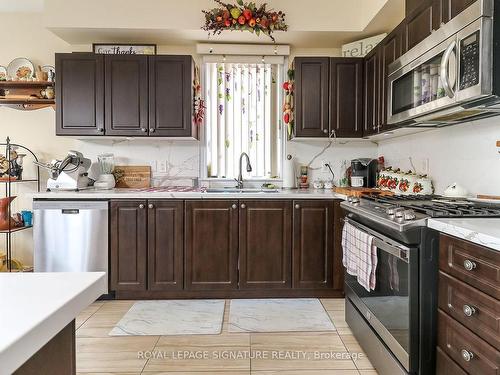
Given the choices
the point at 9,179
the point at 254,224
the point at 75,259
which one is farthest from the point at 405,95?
the point at 9,179

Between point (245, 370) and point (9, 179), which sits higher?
point (9, 179)

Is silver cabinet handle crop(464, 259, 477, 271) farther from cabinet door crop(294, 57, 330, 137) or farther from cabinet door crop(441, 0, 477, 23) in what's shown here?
cabinet door crop(294, 57, 330, 137)

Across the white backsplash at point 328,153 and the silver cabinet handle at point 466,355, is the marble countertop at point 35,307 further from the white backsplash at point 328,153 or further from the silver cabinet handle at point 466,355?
the white backsplash at point 328,153

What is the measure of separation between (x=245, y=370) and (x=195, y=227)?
52.1 inches

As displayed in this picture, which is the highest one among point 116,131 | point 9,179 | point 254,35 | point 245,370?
point 254,35

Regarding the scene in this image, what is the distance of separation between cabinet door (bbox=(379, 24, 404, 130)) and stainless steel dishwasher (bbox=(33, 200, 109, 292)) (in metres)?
2.35

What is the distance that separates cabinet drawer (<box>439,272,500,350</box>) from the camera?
3.97 ft

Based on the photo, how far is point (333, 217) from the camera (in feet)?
10.4

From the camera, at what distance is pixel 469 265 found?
133cm

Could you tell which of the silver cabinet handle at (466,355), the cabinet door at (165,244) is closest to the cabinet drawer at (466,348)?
the silver cabinet handle at (466,355)

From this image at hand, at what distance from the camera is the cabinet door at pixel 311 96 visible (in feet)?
11.3

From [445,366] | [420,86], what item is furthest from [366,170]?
A: [445,366]

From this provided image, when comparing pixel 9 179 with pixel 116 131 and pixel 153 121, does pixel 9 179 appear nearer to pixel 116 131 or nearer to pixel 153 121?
pixel 116 131

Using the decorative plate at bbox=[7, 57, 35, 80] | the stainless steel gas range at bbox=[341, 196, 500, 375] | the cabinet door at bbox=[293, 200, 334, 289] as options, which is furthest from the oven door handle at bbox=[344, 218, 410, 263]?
the decorative plate at bbox=[7, 57, 35, 80]
